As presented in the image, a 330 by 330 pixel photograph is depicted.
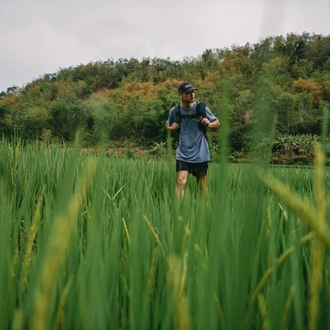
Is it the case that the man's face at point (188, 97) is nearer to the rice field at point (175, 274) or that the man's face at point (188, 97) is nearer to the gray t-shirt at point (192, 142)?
the gray t-shirt at point (192, 142)

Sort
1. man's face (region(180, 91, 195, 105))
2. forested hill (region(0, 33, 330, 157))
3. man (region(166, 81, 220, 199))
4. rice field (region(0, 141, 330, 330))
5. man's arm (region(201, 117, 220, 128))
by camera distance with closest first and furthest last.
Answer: rice field (region(0, 141, 330, 330)) < man's arm (region(201, 117, 220, 128)) < man's face (region(180, 91, 195, 105)) < man (region(166, 81, 220, 199)) < forested hill (region(0, 33, 330, 157))

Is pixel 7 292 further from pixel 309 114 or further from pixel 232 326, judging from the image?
pixel 309 114

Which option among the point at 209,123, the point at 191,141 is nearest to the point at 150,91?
the point at 191,141

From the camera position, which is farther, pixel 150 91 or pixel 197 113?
pixel 150 91

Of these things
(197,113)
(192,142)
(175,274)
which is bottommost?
(175,274)

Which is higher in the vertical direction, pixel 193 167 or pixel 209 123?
pixel 209 123

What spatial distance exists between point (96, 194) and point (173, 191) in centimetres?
17

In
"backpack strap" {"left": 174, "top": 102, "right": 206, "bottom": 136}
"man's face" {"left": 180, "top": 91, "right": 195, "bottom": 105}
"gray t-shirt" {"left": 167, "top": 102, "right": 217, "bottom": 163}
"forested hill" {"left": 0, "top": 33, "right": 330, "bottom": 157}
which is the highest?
"forested hill" {"left": 0, "top": 33, "right": 330, "bottom": 157}

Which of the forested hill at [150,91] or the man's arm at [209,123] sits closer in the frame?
the man's arm at [209,123]

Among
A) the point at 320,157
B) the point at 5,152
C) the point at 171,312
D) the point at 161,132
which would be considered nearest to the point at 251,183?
the point at 320,157

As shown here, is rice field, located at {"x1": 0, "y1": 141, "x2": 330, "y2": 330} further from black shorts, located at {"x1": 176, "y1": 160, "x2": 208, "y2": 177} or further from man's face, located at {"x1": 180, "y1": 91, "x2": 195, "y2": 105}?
black shorts, located at {"x1": 176, "y1": 160, "x2": 208, "y2": 177}

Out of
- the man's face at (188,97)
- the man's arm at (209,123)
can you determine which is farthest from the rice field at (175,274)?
the man's face at (188,97)

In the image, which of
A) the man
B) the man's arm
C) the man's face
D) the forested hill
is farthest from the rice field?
the man

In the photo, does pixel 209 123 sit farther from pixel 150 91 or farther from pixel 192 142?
pixel 150 91
